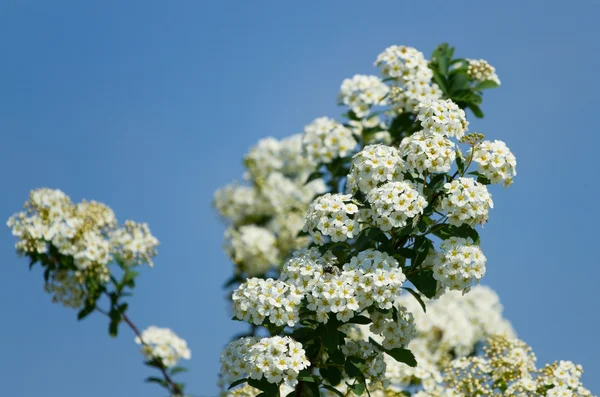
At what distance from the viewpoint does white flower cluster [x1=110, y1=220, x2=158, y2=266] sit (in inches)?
368

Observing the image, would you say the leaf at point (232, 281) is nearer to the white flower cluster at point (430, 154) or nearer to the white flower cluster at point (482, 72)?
the white flower cluster at point (482, 72)

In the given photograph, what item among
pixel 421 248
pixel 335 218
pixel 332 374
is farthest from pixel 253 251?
pixel 421 248

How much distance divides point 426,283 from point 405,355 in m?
0.64

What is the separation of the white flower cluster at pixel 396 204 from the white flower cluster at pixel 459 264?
1.19ft

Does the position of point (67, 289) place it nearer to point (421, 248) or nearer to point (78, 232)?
point (78, 232)

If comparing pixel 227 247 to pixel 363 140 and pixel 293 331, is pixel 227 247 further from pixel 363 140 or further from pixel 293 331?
pixel 293 331

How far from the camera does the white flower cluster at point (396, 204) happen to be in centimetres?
557

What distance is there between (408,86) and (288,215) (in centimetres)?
403

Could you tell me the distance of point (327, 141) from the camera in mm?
8992

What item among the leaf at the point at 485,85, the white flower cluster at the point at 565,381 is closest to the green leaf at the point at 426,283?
the white flower cluster at the point at 565,381

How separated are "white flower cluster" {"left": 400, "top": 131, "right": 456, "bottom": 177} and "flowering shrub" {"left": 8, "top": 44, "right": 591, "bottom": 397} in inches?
0.5

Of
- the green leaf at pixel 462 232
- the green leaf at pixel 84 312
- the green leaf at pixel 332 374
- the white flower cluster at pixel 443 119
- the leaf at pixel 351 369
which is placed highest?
the green leaf at pixel 84 312

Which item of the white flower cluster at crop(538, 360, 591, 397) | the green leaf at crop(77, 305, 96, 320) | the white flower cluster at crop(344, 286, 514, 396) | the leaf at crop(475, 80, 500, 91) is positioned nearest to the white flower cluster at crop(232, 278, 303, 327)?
the white flower cluster at crop(538, 360, 591, 397)

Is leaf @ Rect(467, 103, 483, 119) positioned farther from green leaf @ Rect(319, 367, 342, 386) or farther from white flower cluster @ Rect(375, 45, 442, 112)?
green leaf @ Rect(319, 367, 342, 386)
